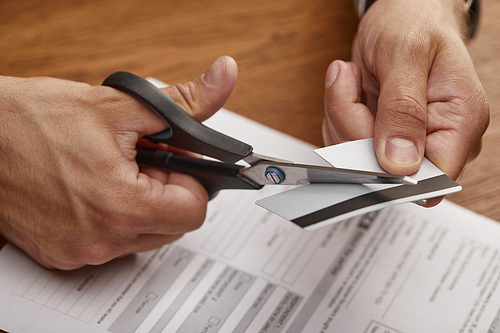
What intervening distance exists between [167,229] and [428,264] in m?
0.28

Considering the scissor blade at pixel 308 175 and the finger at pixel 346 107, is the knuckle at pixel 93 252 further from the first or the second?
the finger at pixel 346 107

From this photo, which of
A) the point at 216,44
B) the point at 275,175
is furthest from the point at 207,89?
the point at 216,44

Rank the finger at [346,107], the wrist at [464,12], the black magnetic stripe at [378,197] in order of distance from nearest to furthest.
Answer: the black magnetic stripe at [378,197] < the finger at [346,107] < the wrist at [464,12]

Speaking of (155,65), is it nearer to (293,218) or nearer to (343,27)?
(343,27)

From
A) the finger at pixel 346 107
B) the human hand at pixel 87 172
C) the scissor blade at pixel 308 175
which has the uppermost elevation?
the finger at pixel 346 107

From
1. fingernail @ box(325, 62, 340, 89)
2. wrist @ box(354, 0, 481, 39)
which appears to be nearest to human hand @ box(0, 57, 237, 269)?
fingernail @ box(325, 62, 340, 89)

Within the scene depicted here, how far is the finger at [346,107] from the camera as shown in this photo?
0.56 metres

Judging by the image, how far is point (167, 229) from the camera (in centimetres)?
57

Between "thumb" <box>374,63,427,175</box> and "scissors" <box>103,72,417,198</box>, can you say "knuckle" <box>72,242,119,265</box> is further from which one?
→ "thumb" <box>374,63,427,175</box>

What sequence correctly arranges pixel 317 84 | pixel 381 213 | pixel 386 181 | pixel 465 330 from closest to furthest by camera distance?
pixel 386 181 → pixel 465 330 → pixel 381 213 → pixel 317 84

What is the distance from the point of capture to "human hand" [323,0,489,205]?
505 millimetres

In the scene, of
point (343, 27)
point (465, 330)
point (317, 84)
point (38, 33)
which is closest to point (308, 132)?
point (317, 84)

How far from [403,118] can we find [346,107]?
78 millimetres

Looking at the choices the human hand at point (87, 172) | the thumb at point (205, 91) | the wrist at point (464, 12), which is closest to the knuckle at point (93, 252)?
the human hand at point (87, 172)
